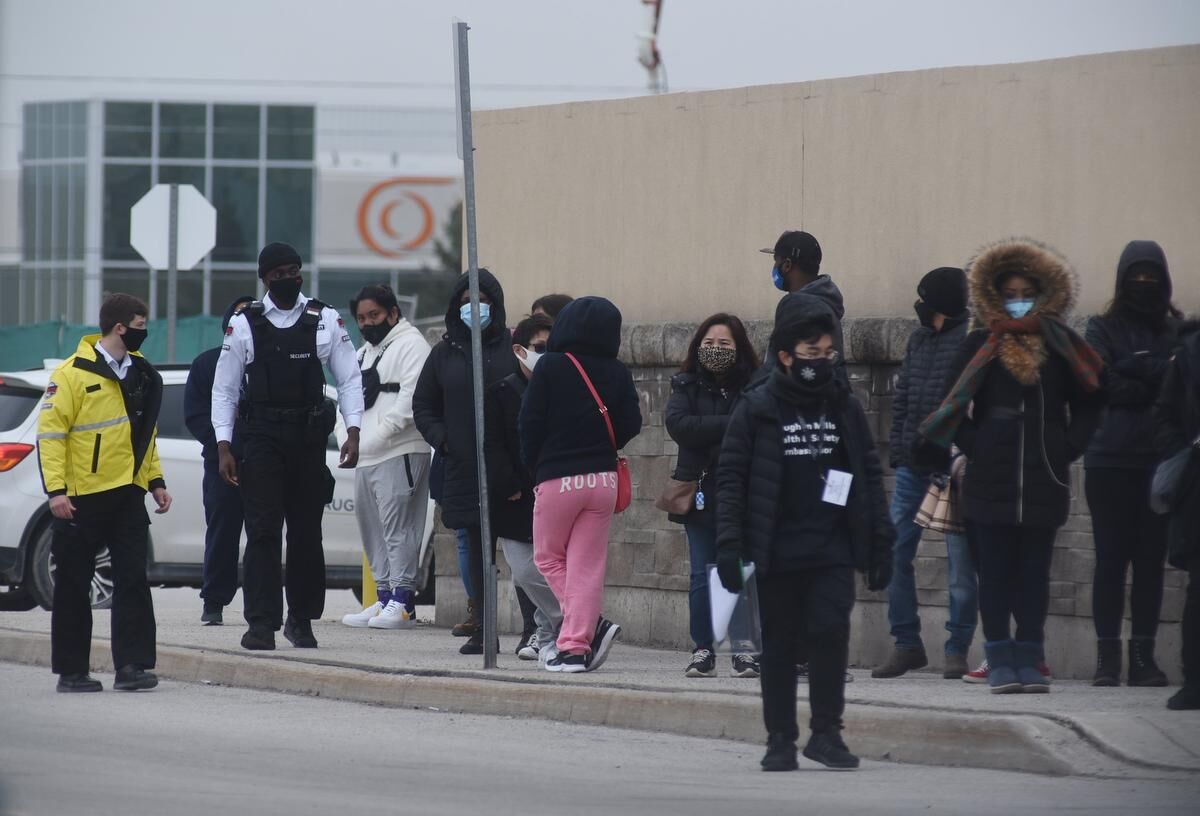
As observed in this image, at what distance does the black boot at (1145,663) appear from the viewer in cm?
922

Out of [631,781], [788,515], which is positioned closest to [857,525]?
[788,515]

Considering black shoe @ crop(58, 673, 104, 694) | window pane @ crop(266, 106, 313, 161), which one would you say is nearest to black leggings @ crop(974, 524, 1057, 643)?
black shoe @ crop(58, 673, 104, 694)

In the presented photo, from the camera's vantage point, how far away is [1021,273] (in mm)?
8938

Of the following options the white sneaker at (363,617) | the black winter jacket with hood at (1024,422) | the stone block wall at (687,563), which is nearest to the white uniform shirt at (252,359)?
the stone block wall at (687,563)

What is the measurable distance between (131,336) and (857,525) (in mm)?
4017

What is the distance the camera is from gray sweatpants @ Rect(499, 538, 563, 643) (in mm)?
10492

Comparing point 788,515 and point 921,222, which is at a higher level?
point 921,222

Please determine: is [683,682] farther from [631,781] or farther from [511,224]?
[511,224]

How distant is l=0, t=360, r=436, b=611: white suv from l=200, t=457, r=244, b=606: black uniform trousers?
1.08 m

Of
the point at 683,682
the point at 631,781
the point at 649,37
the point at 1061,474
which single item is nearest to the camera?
the point at 631,781

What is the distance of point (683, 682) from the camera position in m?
9.73

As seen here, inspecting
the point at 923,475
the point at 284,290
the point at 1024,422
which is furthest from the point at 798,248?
the point at 284,290

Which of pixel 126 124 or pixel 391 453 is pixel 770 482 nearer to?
pixel 391 453

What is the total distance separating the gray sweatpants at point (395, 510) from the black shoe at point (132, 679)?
254 cm
